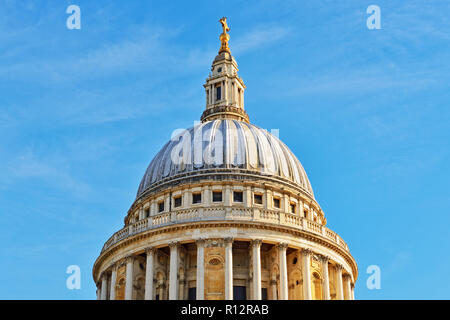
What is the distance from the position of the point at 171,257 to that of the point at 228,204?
693cm

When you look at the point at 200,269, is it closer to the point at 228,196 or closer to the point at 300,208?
the point at 228,196

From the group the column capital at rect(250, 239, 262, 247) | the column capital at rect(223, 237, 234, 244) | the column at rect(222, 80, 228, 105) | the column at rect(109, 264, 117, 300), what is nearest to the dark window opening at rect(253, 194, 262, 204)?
the column capital at rect(250, 239, 262, 247)

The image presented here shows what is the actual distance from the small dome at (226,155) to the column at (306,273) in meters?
8.41

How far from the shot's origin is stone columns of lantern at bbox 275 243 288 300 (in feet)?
196

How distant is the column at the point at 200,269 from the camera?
2302 inches

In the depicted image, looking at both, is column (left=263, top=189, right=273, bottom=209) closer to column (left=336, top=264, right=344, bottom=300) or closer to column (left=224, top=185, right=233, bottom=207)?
column (left=224, top=185, right=233, bottom=207)

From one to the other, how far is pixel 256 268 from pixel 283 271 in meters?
2.34

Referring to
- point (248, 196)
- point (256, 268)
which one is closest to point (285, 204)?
point (248, 196)

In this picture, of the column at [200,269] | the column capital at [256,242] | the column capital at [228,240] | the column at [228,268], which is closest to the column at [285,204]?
the column capital at [256,242]

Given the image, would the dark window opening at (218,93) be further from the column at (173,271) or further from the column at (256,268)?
the column at (256,268)

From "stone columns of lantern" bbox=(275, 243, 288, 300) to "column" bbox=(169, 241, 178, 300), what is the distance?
810 cm

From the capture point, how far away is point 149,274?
6062 centimetres
